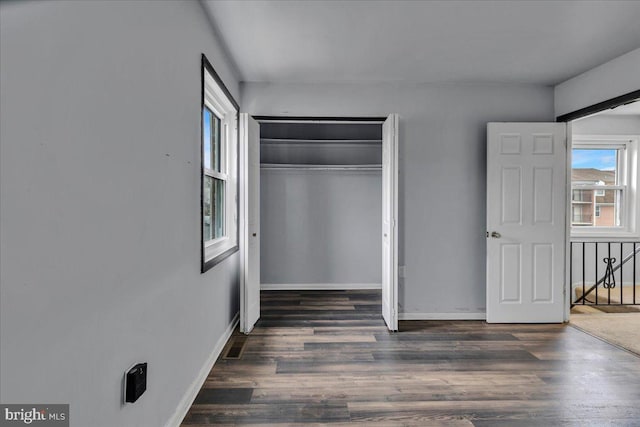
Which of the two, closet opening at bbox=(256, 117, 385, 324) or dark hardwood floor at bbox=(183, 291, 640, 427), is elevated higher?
closet opening at bbox=(256, 117, 385, 324)

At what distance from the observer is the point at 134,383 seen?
141cm

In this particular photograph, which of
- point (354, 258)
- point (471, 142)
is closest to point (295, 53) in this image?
point (471, 142)

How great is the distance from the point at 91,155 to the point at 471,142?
3.47 metres

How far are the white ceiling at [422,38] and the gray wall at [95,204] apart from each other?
785mm

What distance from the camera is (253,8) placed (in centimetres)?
229

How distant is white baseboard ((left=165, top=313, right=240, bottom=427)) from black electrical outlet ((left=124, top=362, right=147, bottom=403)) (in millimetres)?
468

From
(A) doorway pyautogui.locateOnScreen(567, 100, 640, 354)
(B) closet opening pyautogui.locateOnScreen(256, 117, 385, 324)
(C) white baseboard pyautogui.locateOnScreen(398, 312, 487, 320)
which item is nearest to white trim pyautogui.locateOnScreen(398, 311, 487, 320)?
(C) white baseboard pyautogui.locateOnScreen(398, 312, 487, 320)

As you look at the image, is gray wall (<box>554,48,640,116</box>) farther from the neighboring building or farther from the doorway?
the neighboring building

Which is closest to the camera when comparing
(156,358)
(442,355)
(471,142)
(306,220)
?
(156,358)

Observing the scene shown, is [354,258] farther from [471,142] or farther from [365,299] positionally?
[471,142]

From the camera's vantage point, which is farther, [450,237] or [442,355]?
[450,237]

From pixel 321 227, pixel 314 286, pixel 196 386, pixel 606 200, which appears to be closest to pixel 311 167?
pixel 321 227

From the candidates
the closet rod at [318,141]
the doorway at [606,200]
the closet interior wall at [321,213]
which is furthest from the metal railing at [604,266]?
the closet rod at [318,141]

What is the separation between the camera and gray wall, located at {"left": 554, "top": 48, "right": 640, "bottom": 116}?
2.93 meters
